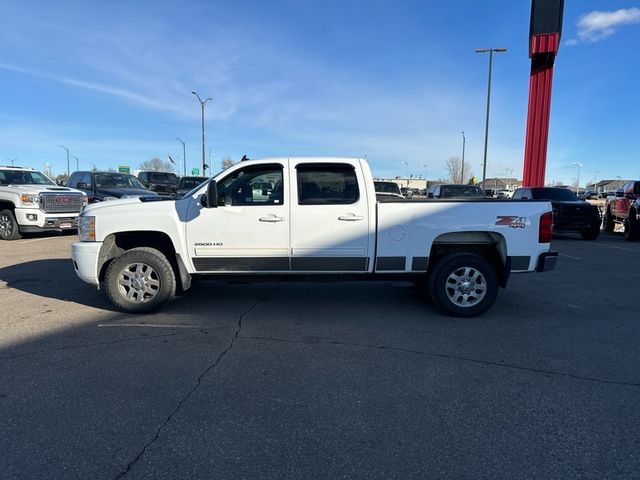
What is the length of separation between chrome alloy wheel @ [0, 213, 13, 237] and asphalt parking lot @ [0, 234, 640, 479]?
7.35 meters

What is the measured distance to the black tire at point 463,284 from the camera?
5473mm

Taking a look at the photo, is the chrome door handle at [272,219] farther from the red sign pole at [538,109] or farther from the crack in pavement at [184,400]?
the red sign pole at [538,109]

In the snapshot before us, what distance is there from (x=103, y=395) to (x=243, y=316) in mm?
2232

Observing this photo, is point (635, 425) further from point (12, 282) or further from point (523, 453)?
point (12, 282)

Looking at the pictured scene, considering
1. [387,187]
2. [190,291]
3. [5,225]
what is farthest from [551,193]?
[5,225]

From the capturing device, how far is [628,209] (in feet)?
51.3

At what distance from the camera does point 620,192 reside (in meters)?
16.6

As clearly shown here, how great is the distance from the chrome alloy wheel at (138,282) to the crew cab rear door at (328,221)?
1.79 metres

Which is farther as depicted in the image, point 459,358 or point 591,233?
point 591,233

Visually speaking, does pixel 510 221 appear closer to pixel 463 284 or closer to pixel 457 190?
pixel 463 284

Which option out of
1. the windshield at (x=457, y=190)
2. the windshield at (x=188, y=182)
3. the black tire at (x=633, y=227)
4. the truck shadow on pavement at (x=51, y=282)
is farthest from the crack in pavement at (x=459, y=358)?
the windshield at (x=188, y=182)

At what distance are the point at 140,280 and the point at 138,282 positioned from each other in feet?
0.13

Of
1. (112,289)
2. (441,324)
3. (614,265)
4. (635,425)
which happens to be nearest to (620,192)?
(614,265)

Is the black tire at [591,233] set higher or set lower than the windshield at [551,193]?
lower
